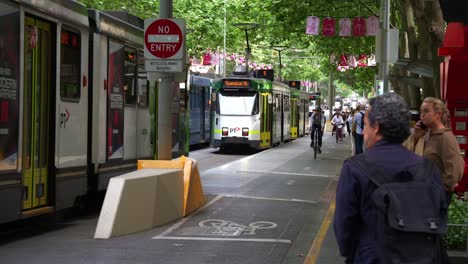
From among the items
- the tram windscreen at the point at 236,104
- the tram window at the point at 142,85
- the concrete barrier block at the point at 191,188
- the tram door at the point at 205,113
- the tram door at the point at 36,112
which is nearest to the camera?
the tram door at the point at 36,112

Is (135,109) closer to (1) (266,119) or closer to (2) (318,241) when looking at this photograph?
(2) (318,241)

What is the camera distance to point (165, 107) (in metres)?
11.8

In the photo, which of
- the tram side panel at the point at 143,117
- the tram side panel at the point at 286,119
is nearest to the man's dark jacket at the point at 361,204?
the tram side panel at the point at 143,117

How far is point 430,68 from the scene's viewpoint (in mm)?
15117

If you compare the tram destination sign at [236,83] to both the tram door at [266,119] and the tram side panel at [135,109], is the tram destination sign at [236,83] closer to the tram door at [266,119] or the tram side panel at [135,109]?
the tram door at [266,119]

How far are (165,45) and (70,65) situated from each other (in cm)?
160

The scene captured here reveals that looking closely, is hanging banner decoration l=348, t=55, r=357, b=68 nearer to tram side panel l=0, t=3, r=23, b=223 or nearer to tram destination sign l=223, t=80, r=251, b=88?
tram destination sign l=223, t=80, r=251, b=88

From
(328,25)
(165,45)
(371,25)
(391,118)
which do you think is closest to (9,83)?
(165,45)

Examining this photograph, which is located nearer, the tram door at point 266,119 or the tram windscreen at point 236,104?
the tram windscreen at point 236,104

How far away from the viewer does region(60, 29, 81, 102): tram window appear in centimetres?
1016

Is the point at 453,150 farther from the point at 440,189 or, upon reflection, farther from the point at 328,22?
the point at 328,22

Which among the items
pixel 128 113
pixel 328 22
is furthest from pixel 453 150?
pixel 328 22

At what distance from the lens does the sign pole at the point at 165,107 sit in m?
11.7

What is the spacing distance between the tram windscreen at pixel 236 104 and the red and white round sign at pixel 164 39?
1770 centimetres
